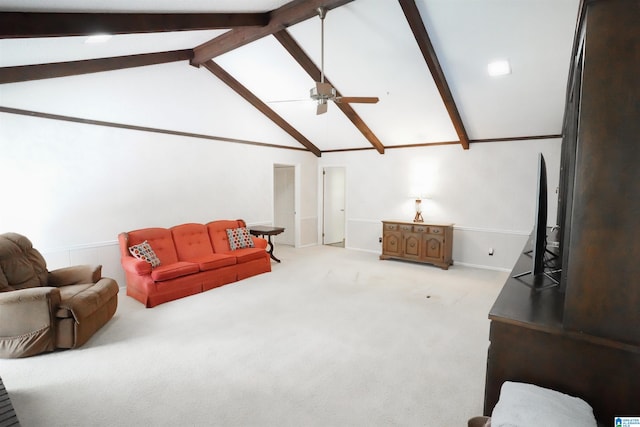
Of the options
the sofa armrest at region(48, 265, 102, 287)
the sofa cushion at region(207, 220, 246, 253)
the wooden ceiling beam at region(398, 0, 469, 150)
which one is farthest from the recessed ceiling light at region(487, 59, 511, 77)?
the sofa armrest at region(48, 265, 102, 287)

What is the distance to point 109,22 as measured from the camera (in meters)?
2.86

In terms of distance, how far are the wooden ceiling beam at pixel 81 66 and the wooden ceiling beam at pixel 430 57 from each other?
3.49 meters

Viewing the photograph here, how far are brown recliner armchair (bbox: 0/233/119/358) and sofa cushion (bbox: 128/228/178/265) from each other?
108cm

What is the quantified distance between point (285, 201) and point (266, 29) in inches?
180

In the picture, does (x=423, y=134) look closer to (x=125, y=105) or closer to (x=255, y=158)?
(x=255, y=158)

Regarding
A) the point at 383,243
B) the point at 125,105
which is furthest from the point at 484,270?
the point at 125,105

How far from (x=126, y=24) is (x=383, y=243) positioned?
5296 millimetres

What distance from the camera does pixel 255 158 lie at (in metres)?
6.60

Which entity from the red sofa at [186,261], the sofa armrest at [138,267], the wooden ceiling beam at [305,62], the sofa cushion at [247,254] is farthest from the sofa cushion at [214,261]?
the wooden ceiling beam at [305,62]

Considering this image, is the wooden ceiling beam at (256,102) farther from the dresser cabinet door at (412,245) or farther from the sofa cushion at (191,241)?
the dresser cabinet door at (412,245)

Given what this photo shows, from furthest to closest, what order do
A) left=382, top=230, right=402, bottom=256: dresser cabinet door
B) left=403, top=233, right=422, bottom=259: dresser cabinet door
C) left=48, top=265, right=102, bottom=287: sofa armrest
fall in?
left=382, top=230, right=402, bottom=256: dresser cabinet door → left=403, top=233, right=422, bottom=259: dresser cabinet door → left=48, top=265, right=102, bottom=287: sofa armrest

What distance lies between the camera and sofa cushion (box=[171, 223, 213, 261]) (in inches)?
192

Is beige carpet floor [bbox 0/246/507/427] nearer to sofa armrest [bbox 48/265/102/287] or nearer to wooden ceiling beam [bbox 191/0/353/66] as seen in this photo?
sofa armrest [bbox 48/265/102/287]

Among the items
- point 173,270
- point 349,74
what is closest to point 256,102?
point 349,74
